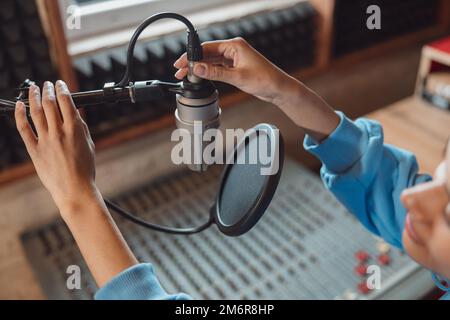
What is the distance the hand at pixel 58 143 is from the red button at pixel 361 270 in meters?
0.85

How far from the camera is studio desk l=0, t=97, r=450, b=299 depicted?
4.72ft

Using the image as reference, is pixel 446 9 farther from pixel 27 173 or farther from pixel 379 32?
pixel 27 173

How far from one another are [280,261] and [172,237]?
32 cm

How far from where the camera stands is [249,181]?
2.02 feet

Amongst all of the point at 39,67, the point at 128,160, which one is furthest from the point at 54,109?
the point at 128,160

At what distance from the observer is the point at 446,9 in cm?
218

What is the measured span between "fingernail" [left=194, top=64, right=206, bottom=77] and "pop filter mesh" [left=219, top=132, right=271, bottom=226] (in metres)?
0.11

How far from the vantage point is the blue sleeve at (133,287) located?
1.76 feet

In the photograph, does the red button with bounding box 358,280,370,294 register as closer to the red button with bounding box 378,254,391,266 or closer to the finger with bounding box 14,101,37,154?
the red button with bounding box 378,254,391,266
